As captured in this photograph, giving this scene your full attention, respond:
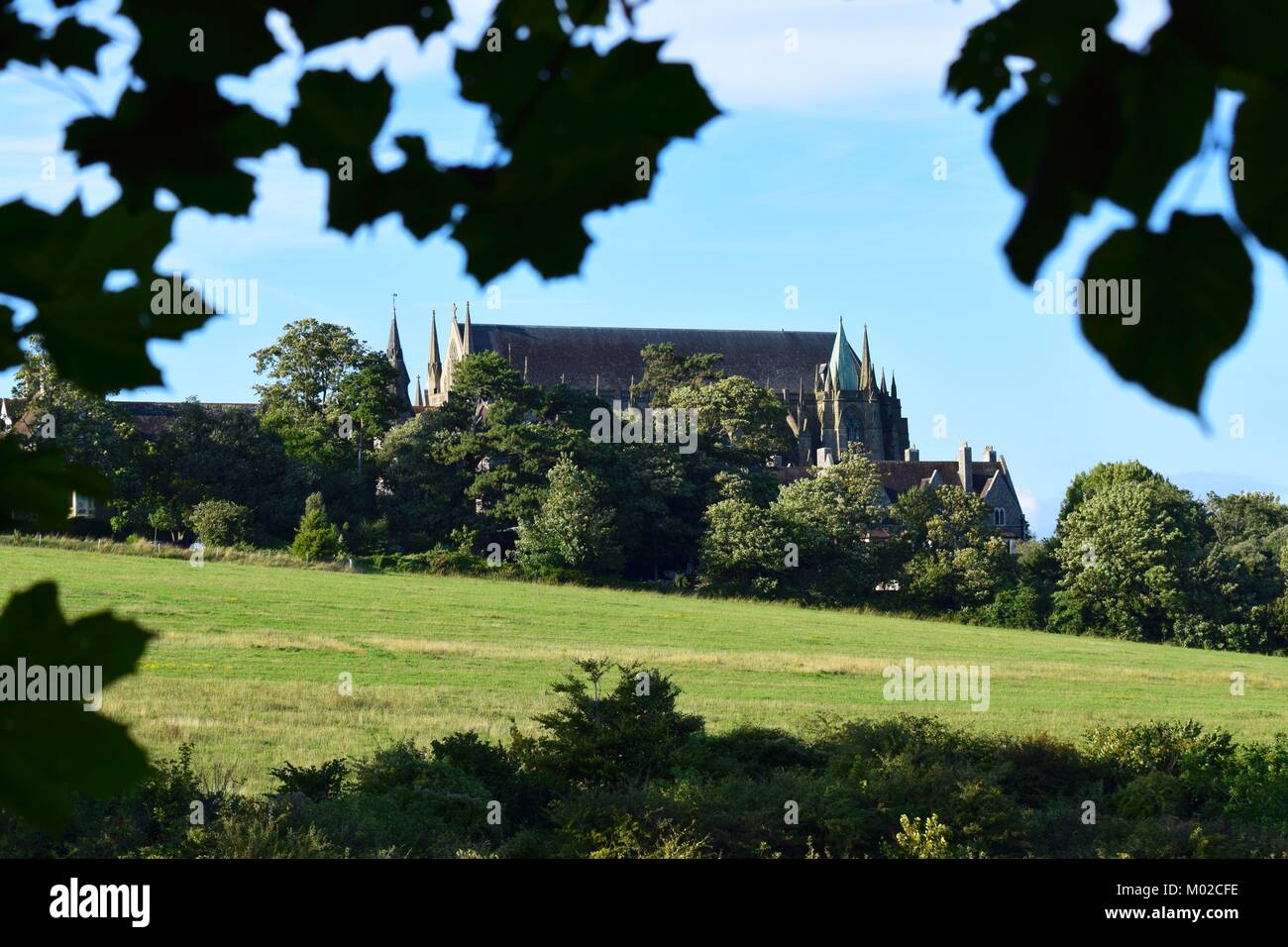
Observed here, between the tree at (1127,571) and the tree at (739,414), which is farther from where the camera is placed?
the tree at (739,414)

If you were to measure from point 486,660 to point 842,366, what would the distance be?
6869 centimetres

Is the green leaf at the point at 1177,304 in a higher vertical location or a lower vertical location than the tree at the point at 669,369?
lower

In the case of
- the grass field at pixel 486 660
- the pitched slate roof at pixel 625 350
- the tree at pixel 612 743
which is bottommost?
the grass field at pixel 486 660

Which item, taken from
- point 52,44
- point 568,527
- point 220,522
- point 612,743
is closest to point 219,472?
point 220,522

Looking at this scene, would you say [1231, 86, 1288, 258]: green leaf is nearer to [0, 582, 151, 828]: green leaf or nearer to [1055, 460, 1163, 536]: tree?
[0, 582, 151, 828]: green leaf

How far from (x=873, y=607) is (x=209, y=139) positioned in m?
53.3

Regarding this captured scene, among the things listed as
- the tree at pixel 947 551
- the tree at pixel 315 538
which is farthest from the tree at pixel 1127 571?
the tree at pixel 315 538

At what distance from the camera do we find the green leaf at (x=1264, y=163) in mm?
839

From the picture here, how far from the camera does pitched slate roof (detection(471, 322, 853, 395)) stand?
313ft

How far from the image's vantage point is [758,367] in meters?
97.5

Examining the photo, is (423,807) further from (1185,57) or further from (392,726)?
(1185,57)

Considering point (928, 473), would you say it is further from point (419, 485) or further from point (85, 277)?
point (85, 277)

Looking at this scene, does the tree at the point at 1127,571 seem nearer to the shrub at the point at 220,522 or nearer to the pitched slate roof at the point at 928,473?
the pitched slate roof at the point at 928,473

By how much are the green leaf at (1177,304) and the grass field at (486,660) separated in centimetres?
1361
